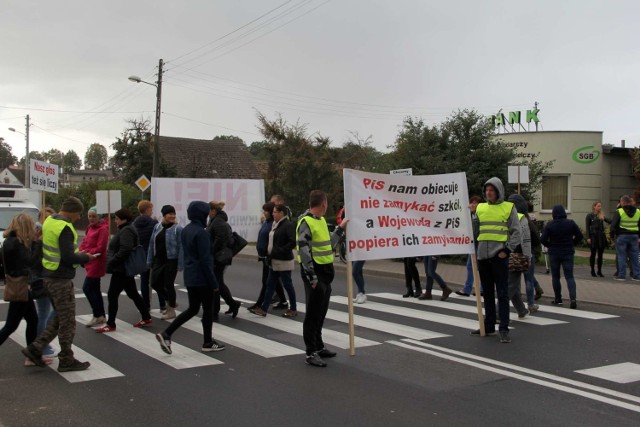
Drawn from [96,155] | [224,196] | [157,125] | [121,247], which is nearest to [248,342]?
[121,247]

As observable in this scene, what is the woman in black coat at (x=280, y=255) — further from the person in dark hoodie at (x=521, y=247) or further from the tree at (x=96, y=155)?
the tree at (x=96, y=155)

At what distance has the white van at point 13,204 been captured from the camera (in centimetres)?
1594

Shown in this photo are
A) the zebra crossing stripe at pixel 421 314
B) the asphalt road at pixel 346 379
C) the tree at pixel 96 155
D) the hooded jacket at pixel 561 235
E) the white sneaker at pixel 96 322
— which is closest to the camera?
the asphalt road at pixel 346 379

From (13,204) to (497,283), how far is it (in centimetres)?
1367

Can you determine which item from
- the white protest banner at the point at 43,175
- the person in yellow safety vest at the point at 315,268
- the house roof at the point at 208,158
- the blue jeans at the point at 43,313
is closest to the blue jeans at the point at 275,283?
the person in yellow safety vest at the point at 315,268

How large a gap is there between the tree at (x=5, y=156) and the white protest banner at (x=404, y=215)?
412ft

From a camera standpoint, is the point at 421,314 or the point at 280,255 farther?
the point at 421,314

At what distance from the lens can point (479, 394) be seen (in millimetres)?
5438

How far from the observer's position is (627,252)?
13750 millimetres

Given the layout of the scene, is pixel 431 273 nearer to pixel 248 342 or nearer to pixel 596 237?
pixel 248 342

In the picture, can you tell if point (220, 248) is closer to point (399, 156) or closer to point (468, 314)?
point (468, 314)

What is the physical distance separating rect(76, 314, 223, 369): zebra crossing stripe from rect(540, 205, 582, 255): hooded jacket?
6351 millimetres

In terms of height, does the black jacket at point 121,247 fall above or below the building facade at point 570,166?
below

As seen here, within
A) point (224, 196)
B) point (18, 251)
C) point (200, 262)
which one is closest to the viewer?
point (18, 251)
